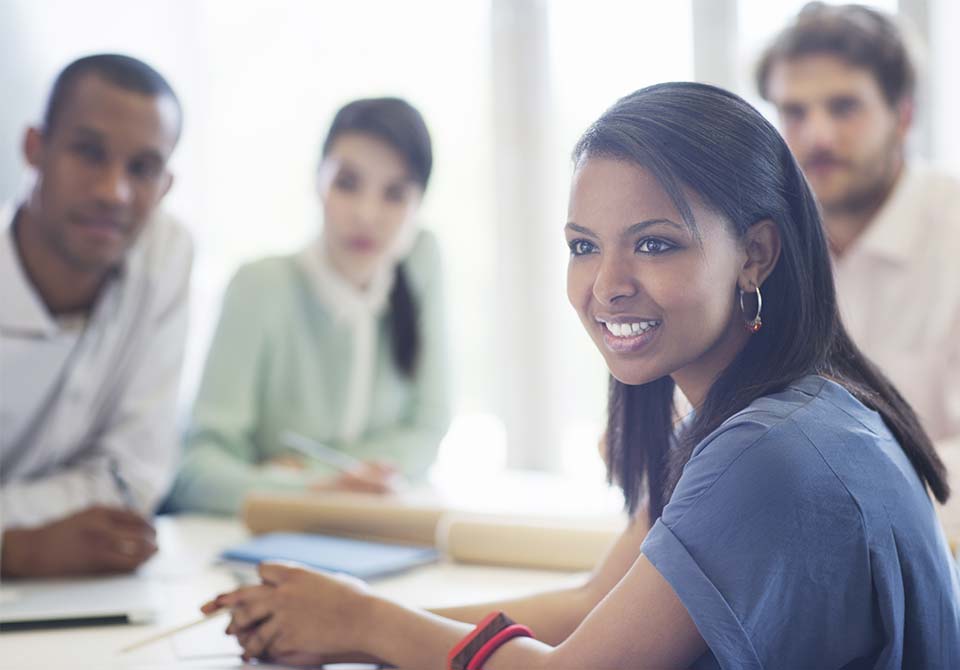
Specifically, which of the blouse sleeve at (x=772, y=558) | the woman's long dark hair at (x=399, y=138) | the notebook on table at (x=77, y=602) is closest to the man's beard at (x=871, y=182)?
the woman's long dark hair at (x=399, y=138)

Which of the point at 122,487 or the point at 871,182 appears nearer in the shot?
the point at 122,487

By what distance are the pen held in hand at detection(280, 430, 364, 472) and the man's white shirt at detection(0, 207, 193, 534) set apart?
0.28 metres

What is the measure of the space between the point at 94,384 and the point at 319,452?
519 mm

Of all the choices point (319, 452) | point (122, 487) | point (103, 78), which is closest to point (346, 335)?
point (319, 452)

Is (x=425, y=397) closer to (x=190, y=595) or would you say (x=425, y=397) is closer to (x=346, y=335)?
(x=346, y=335)

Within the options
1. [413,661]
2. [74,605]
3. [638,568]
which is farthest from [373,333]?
[638,568]

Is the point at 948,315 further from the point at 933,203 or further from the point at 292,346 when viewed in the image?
the point at 292,346

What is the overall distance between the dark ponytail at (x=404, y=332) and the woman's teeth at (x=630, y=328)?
1.38 m

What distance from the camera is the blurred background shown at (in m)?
3.42

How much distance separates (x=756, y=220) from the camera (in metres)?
1.09

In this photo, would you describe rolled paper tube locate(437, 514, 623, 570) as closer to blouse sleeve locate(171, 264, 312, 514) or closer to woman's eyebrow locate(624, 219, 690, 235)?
blouse sleeve locate(171, 264, 312, 514)

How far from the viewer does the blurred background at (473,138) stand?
3.42 metres

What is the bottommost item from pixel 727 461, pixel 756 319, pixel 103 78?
pixel 727 461

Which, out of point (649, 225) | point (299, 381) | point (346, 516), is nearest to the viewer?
point (649, 225)
